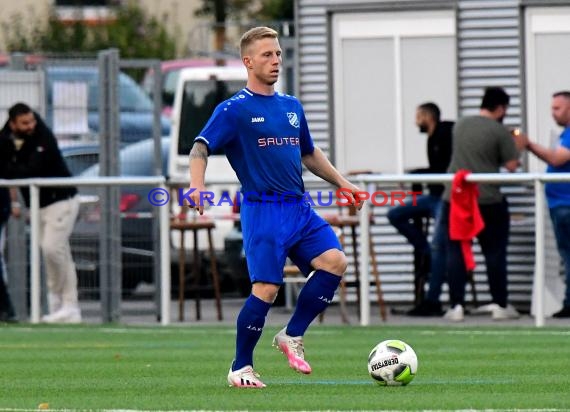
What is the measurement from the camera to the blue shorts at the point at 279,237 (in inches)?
445

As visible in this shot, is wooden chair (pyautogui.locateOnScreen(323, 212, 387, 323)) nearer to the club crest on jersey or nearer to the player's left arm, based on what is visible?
the player's left arm

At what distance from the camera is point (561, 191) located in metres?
18.0

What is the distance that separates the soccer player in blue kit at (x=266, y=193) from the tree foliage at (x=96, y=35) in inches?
1157

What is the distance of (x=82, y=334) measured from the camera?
17141 millimetres

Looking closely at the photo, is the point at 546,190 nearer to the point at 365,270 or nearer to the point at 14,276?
the point at 365,270

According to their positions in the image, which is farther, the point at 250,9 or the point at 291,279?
the point at 250,9

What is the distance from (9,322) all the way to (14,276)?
0.56m

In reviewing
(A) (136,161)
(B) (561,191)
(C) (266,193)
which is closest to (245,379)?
(C) (266,193)

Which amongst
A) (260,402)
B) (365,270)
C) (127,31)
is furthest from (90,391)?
(127,31)

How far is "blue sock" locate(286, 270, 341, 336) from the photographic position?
1154 centimetres

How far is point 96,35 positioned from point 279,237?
32.0 metres

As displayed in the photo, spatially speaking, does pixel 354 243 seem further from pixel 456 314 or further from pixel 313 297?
pixel 313 297

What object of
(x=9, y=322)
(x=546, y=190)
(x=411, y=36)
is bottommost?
(x=9, y=322)

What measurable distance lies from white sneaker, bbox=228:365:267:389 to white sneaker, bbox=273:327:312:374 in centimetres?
28
